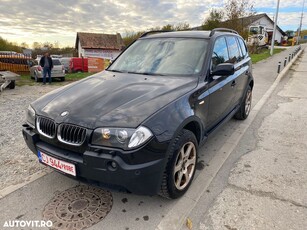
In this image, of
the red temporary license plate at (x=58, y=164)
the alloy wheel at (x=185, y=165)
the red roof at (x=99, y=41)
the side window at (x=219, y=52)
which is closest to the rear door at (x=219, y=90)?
the side window at (x=219, y=52)

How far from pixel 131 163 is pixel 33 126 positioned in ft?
4.32

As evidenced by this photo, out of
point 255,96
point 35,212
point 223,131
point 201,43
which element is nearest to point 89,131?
point 35,212

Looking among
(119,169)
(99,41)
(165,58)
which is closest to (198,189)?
(119,169)

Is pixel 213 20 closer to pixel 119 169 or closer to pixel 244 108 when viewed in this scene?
pixel 244 108

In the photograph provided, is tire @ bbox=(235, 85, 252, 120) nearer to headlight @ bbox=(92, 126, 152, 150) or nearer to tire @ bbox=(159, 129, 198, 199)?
tire @ bbox=(159, 129, 198, 199)

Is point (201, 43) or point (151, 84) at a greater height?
point (201, 43)

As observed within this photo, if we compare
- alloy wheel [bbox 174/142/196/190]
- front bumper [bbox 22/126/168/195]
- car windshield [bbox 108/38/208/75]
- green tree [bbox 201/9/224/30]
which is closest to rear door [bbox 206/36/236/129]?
car windshield [bbox 108/38/208/75]

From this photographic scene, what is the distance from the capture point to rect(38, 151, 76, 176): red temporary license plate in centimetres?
234

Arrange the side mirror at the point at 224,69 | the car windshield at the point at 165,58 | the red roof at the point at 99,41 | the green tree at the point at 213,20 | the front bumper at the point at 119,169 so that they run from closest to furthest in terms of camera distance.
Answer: the front bumper at the point at 119,169, the side mirror at the point at 224,69, the car windshield at the point at 165,58, the green tree at the point at 213,20, the red roof at the point at 99,41

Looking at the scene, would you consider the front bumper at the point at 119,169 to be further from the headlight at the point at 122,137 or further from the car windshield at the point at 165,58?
the car windshield at the point at 165,58

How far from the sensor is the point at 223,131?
4.81 metres

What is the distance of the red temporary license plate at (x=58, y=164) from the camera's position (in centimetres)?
234

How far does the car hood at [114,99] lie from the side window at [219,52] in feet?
2.21

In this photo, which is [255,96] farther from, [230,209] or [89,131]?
[89,131]
